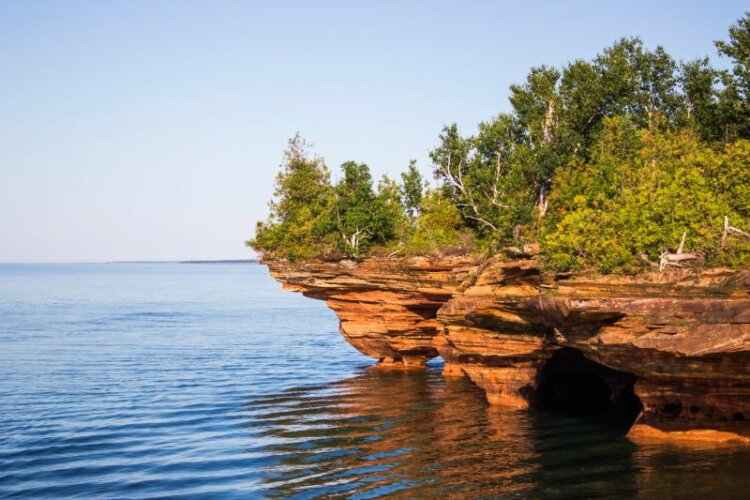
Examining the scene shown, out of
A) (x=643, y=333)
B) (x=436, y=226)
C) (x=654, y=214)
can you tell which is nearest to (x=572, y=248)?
(x=654, y=214)

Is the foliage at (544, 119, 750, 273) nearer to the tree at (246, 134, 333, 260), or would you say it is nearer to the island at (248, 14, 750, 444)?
the island at (248, 14, 750, 444)

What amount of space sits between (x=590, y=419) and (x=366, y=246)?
15.6m

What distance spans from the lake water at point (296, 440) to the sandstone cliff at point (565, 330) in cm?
151

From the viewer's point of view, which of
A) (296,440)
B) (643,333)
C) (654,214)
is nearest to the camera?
(643,333)

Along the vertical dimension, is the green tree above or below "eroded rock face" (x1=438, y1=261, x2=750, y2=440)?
above

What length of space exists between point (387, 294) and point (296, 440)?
12534 millimetres

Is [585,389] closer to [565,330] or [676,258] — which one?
[565,330]

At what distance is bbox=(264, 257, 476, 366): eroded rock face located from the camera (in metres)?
36.8

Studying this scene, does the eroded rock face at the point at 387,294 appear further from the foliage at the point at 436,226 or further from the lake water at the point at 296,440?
the lake water at the point at 296,440

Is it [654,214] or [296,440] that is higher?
[654,214]

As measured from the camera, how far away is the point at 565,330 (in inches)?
1017

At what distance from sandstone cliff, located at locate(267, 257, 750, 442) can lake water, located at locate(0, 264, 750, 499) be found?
1.51 metres

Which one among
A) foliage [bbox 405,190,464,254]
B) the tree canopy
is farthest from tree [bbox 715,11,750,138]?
foliage [bbox 405,190,464,254]

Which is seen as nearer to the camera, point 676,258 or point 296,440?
point 676,258
